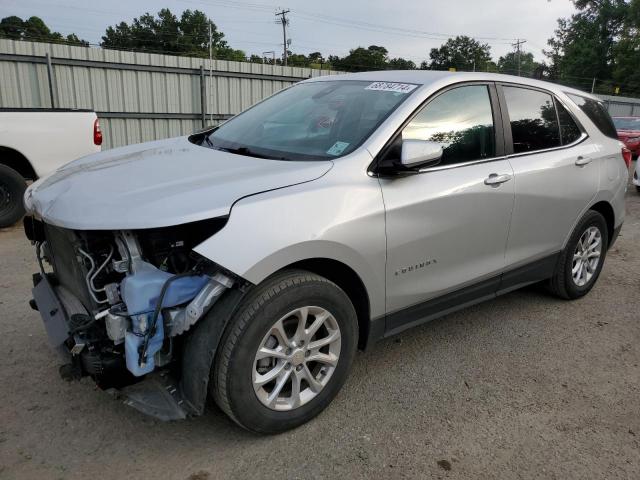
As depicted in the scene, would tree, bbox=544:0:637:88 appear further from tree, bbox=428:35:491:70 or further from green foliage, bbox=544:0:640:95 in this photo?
tree, bbox=428:35:491:70

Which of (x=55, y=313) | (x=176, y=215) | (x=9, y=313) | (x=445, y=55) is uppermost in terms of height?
(x=445, y=55)

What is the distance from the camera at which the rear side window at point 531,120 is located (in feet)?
12.2

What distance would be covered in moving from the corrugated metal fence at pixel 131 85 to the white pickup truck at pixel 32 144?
5324 mm

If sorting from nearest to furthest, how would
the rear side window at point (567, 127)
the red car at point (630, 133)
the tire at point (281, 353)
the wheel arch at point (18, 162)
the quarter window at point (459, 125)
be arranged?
the tire at point (281, 353)
the quarter window at point (459, 125)
the rear side window at point (567, 127)
the wheel arch at point (18, 162)
the red car at point (630, 133)

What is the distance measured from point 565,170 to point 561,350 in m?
1.30

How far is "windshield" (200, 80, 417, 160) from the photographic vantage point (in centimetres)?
303

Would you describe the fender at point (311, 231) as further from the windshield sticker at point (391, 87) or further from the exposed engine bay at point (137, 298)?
the windshield sticker at point (391, 87)

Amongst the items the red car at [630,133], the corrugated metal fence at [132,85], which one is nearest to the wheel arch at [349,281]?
the corrugated metal fence at [132,85]

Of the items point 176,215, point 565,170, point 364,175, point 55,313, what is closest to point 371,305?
point 364,175

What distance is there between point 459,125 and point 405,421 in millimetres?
1789

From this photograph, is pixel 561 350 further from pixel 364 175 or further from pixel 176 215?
pixel 176 215

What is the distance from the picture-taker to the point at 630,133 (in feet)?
46.3

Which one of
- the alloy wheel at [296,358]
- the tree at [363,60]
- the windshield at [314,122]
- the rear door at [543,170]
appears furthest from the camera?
the tree at [363,60]

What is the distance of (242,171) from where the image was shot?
273 centimetres
